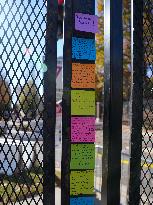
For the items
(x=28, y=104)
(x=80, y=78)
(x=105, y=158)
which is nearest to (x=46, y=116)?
(x=28, y=104)

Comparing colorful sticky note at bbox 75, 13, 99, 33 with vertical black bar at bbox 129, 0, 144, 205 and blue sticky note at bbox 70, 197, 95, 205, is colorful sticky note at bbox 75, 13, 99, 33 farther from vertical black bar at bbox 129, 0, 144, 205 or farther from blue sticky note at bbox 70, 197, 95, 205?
blue sticky note at bbox 70, 197, 95, 205

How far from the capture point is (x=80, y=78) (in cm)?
251

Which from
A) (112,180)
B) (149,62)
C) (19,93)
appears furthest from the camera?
(149,62)

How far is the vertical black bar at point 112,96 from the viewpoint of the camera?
2.54m

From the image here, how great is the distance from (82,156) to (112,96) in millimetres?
434

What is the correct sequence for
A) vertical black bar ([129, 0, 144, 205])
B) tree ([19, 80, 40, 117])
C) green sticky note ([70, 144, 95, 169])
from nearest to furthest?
tree ([19, 80, 40, 117]), green sticky note ([70, 144, 95, 169]), vertical black bar ([129, 0, 144, 205])

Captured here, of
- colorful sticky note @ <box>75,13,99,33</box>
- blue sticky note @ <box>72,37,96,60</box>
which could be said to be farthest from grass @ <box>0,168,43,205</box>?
colorful sticky note @ <box>75,13,99,33</box>

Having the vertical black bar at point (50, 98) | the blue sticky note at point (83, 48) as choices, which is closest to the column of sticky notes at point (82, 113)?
the blue sticky note at point (83, 48)

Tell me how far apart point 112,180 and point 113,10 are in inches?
43.7

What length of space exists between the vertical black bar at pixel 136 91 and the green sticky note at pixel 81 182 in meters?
0.31

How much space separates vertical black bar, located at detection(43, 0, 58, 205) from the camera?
241 cm

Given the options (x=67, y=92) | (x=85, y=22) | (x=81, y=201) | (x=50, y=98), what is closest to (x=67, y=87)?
(x=67, y=92)

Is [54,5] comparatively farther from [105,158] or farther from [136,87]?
[105,158]

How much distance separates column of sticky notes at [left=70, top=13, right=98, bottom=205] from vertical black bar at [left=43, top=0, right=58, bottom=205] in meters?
0.13
